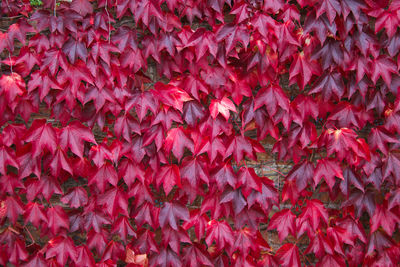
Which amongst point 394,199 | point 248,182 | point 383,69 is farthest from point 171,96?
point 394,199

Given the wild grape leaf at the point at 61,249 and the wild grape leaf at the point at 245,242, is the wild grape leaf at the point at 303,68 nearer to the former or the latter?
the wild grape leaf at the point at 245,242

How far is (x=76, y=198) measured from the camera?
2.04 m

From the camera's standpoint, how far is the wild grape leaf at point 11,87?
1956 mm

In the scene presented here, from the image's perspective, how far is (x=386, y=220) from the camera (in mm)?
1915

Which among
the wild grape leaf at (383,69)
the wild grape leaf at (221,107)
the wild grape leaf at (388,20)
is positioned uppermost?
the wild grape leaf at (388,20)

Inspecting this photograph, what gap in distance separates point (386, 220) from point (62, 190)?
82.9 inches

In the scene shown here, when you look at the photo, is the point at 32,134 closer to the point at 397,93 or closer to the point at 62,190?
the point at 62,190

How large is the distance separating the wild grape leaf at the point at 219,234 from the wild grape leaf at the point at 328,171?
0.62 meters

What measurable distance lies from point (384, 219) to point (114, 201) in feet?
5.44

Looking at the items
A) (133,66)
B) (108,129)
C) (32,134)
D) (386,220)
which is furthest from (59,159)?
(386,220)

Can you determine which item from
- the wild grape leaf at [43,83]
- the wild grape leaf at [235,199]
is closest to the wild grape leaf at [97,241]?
the wild grape leaf at [235,199]

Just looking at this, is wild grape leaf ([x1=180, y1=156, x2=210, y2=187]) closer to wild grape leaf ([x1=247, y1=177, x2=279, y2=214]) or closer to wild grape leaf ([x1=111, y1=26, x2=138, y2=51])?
wild grape leaf ([x1=247, y1=177, x2=279, y2=214])

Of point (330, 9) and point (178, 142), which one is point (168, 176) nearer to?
point (178, 142)

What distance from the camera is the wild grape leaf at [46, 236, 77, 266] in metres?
2.01
